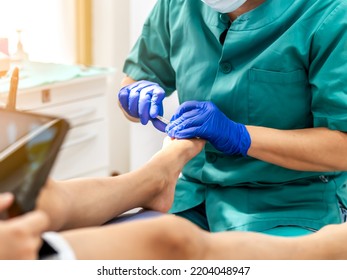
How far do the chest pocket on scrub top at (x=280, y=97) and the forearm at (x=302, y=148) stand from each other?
0.04 meters

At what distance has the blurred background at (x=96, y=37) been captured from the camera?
68.7 inches

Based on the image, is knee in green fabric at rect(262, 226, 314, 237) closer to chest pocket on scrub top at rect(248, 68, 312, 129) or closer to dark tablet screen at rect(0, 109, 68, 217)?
chest pocket on scrub top at rect(248, 68, 312, 129)

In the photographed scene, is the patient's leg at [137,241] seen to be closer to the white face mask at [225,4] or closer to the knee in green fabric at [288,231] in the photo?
the knee in green fabric at [288,231]

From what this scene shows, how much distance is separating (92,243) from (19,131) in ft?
0.48

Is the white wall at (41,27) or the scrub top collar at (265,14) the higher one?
the scrub top collar at (265,14)

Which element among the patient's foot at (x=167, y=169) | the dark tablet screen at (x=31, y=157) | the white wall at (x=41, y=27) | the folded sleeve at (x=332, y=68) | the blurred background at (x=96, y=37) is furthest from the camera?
the blurred background at (x=96, y=37)

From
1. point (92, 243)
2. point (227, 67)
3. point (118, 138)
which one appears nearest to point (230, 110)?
point (227, 67)

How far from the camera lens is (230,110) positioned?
1.30 metres

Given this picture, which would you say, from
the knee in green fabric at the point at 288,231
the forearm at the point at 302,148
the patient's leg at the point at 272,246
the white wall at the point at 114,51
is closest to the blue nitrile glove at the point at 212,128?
the forearm at the point at 302,148

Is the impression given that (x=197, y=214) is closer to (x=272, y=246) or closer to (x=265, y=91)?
(x=265, y=91)

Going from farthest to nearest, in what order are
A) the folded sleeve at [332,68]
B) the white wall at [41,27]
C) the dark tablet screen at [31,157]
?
1. the white wall at [41,27]
2. the folded sleeve at [332,68]
3. the dark tablet screen at [31,157]

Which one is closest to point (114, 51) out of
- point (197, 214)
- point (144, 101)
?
point (144, 101)

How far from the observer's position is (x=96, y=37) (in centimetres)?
243

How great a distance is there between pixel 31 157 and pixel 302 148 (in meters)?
0.75
